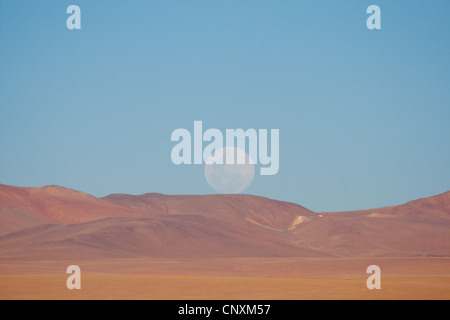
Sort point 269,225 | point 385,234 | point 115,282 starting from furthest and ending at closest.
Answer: point 269,225 → point 385,234 → point 115,282

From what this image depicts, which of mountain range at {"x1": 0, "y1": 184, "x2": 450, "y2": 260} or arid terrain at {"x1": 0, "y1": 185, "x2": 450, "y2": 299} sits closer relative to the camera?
arid terrain at {"x1": 0, "y1": 185, "x2": 450, "y2": 299}

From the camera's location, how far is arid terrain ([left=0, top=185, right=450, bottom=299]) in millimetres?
33031

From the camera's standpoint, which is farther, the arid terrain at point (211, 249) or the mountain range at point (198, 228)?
the mountain range at point (198, 228)

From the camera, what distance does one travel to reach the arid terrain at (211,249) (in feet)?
108

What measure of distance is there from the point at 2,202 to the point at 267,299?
91.2m

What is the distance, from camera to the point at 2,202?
11075cm

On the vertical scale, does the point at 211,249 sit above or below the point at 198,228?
below

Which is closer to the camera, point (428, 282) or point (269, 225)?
point (428, 282)

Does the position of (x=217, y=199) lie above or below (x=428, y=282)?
above

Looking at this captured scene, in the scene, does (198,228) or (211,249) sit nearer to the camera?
(211,249)

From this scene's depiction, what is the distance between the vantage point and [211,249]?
9031cm
